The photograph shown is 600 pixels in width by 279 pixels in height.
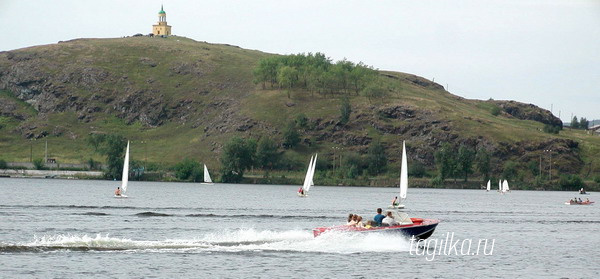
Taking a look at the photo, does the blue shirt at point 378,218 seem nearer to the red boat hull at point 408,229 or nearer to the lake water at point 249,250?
the red boat hull at point 408,229

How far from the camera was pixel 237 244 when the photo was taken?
69938 mm

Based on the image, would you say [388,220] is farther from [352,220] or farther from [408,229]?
[352,220]

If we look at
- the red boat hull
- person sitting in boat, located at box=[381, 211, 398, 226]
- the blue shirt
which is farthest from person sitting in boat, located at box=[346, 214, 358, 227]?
person sitting in boat, located at box=[381, 211, 398, 226]

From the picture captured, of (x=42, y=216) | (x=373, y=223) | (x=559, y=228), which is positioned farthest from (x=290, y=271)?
(x=559, y=228)

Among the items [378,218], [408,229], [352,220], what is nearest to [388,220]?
[378,218]

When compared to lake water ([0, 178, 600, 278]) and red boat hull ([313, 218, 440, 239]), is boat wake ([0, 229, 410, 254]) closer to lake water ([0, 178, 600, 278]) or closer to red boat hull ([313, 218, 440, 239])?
lake water ([0, 178, 600, 278])

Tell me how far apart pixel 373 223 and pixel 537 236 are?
26927 mm

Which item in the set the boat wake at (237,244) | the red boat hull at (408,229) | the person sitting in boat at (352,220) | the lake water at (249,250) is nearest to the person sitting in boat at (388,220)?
the red boat hull at (408,229)

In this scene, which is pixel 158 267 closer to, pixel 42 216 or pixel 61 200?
pixel 42 216

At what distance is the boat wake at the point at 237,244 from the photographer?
213 feet

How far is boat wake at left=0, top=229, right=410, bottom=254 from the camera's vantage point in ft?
213

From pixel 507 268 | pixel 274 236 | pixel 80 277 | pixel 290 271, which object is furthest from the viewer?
pixel 274 236

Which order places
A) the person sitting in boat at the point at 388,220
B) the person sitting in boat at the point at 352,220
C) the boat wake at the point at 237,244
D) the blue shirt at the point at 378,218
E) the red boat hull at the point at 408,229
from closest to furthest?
the boat wake at the point at 237,244 < the person sitting in boat at the point at 352,220 < the red boat hull at the point at 408,229 < the blue shirt at the point at 378,218 < the person sitting in boat at the point at 388,220

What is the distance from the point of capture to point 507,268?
63.2 m
